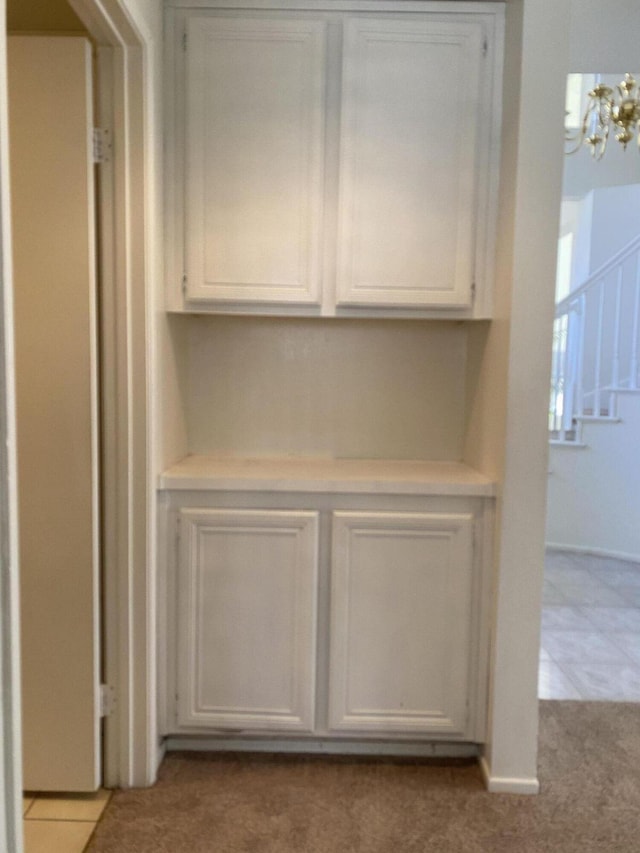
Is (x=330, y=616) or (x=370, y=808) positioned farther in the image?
(x=330, y=616)

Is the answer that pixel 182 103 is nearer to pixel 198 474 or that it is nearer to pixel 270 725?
pixel 198 474

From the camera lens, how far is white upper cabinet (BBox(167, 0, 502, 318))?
190 centimetres

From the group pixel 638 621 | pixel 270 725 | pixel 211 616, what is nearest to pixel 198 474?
pixel 211 616

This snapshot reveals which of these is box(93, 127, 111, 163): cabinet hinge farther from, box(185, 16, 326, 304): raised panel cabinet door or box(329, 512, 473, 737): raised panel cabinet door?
box(329, 512, 473, 737): raised panel cabinet door

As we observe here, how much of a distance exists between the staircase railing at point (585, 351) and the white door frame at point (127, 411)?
377 cm

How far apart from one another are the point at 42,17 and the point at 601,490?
4.48m

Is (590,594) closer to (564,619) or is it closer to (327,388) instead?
(564,619)

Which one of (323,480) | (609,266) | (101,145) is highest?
(609,266)

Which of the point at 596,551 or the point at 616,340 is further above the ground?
the point at 616,340

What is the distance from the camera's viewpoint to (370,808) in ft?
5.98

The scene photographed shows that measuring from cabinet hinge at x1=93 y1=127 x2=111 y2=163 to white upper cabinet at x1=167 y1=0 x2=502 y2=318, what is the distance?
0.79 ft

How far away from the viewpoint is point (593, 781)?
1977 mm

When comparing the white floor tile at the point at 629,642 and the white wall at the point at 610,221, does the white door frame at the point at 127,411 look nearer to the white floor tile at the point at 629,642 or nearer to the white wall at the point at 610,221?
the white floor tile at the point at 629,642

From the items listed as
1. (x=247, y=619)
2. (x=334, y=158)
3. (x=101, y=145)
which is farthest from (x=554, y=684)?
(x=101, y=145)
